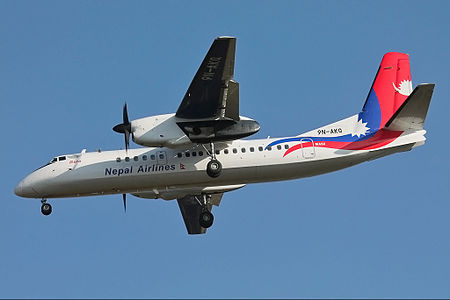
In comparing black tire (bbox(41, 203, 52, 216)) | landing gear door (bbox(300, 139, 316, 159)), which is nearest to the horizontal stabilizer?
landing gear door (bbox(300, 139, 316, 159))

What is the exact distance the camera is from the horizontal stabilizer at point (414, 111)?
28969mm

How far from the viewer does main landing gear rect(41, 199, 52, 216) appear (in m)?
31.0

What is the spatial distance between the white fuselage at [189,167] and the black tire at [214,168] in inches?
16.7

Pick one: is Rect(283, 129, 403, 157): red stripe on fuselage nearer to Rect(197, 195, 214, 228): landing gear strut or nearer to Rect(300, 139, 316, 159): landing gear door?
Rect(300, 139, 316, 159): landing gear door

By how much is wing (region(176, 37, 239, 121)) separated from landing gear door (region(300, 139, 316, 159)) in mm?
3064

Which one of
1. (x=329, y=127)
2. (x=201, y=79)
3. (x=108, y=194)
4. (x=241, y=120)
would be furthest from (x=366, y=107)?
(x=108, y=194)

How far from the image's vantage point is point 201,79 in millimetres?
27734

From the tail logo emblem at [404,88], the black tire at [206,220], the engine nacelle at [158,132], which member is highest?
the tail logo emblem at [404,88]

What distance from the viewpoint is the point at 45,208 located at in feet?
102

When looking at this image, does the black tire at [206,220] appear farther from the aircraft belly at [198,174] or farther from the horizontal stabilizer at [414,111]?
the horizontal stabilizer at [414,111]

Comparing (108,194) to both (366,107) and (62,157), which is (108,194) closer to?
(62,157)

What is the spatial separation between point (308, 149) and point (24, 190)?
1108 cm

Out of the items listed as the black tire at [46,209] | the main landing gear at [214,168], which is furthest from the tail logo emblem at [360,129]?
the black tire at [46,209]

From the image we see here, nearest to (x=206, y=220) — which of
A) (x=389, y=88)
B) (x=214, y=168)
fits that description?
(x=214, y=168)
